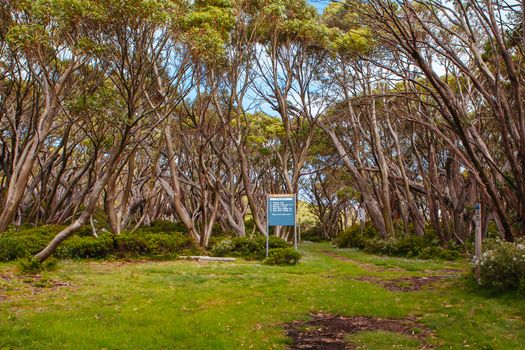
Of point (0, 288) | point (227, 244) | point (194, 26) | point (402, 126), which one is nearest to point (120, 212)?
point (227, 244)

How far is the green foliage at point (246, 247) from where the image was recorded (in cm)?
1798

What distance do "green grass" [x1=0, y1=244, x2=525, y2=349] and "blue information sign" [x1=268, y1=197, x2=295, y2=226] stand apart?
3789mm

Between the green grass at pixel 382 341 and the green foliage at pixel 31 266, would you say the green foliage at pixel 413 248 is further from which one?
the green foliage at pixel 31 266

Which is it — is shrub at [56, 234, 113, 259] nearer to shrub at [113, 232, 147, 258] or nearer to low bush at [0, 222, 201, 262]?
low bush at [0, 222, 201, 262]

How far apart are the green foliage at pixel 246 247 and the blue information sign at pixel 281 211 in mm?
814

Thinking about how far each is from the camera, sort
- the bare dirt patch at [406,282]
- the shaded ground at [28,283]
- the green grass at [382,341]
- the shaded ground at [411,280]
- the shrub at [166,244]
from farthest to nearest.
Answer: the shrub at [166,244] < the shaded ground at [411,280] < the bare dirt patch at [406,282] < the shaded ground at [28,283] < the green grass at [382,341]

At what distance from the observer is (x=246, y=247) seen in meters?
18.4

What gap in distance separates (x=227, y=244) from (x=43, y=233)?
6.56m

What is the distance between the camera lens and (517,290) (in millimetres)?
9133

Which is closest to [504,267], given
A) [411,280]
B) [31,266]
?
[411,280]

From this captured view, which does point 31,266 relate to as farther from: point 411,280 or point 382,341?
point 411,280

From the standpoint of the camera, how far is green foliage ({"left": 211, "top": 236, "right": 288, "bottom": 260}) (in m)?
18.0

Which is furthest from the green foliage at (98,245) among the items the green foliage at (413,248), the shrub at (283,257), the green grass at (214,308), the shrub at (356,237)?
the shrub at (356,237)

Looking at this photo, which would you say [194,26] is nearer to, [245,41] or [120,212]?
[245,41]
